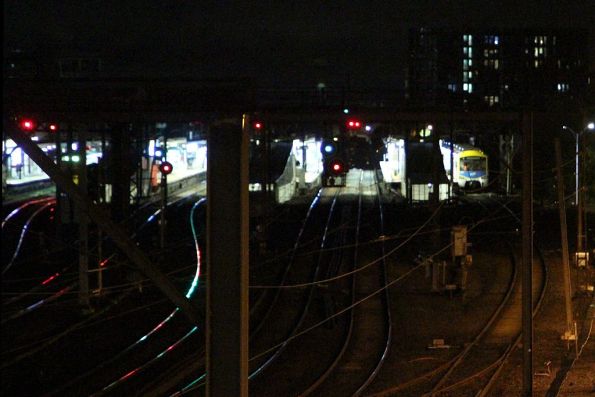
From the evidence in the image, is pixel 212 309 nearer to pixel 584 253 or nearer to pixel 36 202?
pixel 584 253

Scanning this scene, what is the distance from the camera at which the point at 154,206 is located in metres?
26.5

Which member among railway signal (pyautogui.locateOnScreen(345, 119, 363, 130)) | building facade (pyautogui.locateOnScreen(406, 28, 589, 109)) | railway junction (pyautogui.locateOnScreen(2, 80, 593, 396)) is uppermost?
building facade (pyautogui.locateOnScreen(406, 28, 589, 109))

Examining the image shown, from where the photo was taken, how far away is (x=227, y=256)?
372 cm

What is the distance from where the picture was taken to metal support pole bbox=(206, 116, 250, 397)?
3656 millimetres

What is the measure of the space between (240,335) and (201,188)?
31827mm

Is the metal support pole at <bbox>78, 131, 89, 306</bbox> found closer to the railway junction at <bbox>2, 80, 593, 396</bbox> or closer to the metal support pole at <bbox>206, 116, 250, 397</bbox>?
the railway junction at <bbox>2, 80, 593, 396</bbox>

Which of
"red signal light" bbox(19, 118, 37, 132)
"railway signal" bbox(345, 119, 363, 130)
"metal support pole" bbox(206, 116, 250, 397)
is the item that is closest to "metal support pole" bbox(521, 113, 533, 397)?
"railway signal" bbox(345, 119, 363, 130)

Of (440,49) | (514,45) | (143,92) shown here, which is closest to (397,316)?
(143,92)

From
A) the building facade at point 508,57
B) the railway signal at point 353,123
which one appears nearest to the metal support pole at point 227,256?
the railway signal at point 353,123

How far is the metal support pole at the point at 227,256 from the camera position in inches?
144

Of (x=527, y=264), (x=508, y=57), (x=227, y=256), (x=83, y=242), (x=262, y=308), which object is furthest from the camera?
(x=508, y=57)

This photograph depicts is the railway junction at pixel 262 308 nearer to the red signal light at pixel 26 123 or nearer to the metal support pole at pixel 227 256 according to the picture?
the metal support pole at pixel 227 256

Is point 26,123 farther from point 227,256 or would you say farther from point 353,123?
point 227,256

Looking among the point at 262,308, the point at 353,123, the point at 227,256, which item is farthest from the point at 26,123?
the point at 262,308
